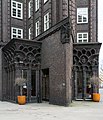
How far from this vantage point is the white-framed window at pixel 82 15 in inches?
1100

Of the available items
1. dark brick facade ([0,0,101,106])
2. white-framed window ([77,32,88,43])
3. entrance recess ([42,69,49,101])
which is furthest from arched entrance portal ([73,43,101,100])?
white-framed window ([77,32,88,43])

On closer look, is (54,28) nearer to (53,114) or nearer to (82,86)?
(82,86)

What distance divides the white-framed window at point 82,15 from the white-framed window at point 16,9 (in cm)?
750

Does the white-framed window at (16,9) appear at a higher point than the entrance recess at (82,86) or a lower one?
higher

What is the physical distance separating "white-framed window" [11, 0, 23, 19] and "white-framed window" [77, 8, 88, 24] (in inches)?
295

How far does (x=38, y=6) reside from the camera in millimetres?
26391

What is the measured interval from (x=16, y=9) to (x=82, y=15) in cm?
848

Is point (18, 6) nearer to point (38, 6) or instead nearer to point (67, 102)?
point (38, 6)

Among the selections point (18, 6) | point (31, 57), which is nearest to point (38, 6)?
point (18, 6)

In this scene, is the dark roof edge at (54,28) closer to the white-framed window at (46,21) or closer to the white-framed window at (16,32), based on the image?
the white-framed window at (46,21)

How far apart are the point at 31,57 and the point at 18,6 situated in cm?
1012

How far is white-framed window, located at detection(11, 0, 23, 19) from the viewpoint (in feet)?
95.6

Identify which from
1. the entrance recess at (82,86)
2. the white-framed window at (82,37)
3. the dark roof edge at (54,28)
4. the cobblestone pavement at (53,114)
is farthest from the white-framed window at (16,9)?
the cobblestone pavement at (53,114)

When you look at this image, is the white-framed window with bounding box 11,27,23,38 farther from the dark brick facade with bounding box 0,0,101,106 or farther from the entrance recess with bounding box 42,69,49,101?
the entrance recess with bounding box 42,69,49,101
